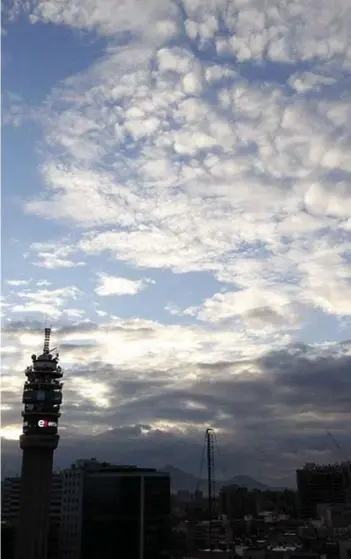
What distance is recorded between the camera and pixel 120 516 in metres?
42.1

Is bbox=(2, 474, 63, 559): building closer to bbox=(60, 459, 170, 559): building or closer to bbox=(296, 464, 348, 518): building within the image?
bbox=(60, 459, 170, 559): building

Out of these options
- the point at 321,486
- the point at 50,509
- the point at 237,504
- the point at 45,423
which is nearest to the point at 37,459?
the point at 45,423

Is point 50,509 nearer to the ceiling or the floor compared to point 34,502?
nearer to the floor

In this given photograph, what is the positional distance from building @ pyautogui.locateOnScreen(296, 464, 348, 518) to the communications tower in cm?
5056

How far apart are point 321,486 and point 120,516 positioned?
5097 cm

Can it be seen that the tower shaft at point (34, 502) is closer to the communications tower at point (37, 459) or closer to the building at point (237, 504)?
the communications tower at point (37, 459)

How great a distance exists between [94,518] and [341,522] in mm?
27441

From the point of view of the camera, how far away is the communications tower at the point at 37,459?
40.0 metres

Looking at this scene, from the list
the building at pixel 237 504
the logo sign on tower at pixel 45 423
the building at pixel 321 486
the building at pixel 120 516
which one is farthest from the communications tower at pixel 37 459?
the building at pixel 321 486

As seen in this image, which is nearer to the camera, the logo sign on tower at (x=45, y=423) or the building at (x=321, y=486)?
the logo sign on tower at (x=45, y=423)

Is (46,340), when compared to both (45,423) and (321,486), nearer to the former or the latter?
(45,423)

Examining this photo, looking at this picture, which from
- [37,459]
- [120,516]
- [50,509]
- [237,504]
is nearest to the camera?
[37,459]

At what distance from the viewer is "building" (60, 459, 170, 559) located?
41034 mm

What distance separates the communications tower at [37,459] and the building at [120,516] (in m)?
3.19
